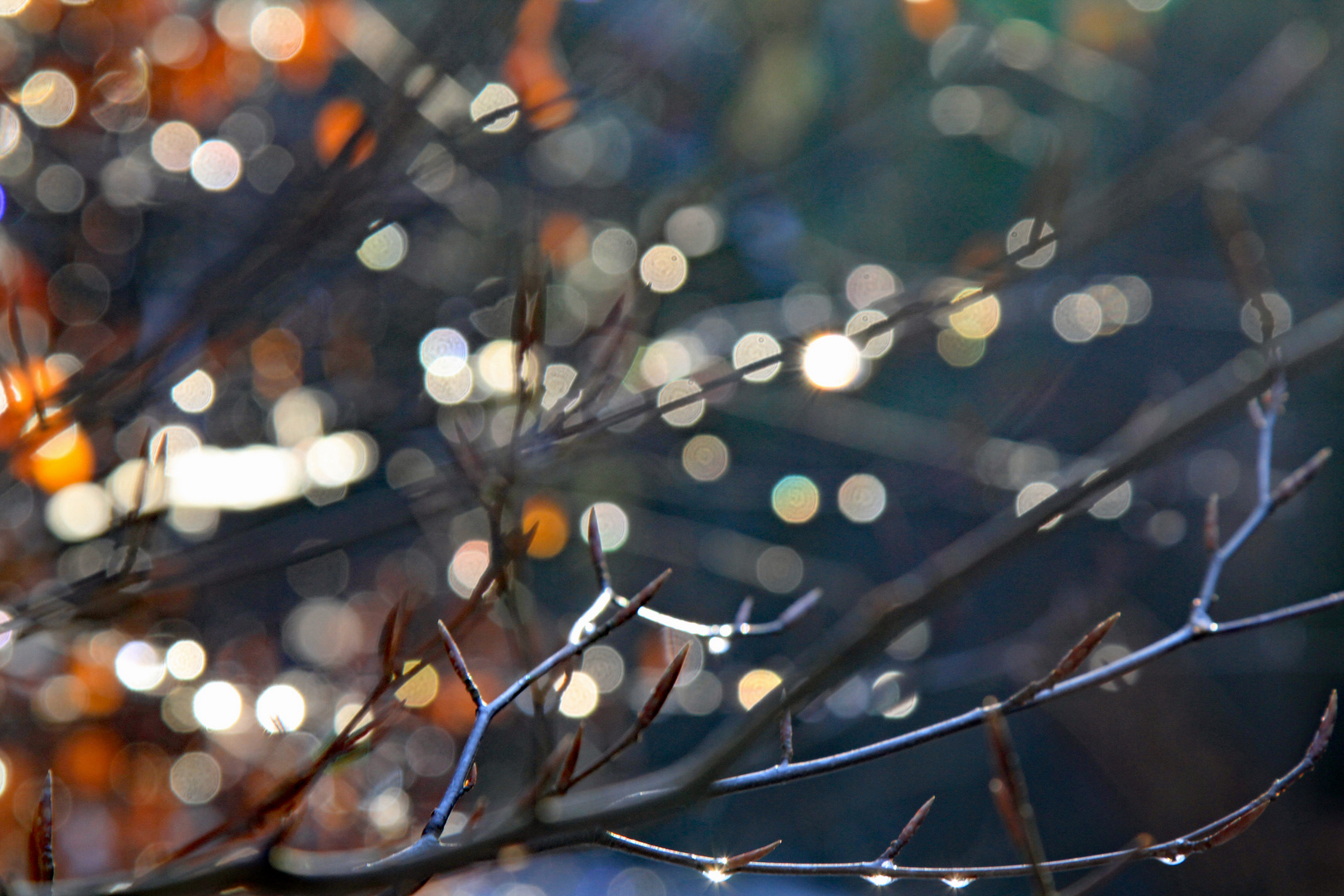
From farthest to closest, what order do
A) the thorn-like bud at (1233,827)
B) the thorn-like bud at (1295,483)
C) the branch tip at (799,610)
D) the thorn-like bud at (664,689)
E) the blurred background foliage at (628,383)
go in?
the blurred background foliage at (628,383), the branch tip at (799,610), the thorn-like bud at (1295,483), the thorn-like bud at (1233,827), the thorn-like bud at (664,689)

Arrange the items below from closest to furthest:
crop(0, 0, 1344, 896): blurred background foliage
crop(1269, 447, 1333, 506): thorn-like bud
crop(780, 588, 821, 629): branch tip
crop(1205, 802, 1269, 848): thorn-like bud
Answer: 1. crop(1205, 802, 1269, 848): thorn-like bud
2. crop(1269, 447, 1333, 506): thorn-like bud
3. crop(780, 588, 821, 629): branch tip
4. crop(0, 0, 1344, 896): blurred background foliage

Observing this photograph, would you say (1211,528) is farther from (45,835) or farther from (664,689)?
(45,835)

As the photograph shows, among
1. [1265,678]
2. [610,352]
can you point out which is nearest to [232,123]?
[610,352]

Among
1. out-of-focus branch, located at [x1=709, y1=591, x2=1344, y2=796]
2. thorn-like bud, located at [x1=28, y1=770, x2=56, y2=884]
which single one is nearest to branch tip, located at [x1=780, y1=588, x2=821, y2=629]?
out-of-focus branch, located at [x1=709, y1=591, x2=1344, y2=796]

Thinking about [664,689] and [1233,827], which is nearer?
[664,689]

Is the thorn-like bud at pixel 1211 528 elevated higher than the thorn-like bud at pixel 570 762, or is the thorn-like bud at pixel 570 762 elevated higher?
the thorn-like bud at pixel 1211 528

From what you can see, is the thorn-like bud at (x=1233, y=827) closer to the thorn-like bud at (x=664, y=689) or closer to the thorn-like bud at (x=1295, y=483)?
the thorn-like bud at (x=1295, y=483)


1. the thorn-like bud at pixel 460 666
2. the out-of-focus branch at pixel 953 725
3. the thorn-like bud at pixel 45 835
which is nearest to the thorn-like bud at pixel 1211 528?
the out-of-focus branch at pixel 953 725

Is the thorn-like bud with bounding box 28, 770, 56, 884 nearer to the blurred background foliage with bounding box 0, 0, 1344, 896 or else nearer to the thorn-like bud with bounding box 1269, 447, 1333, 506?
the blurred background foliage with bounding box 0, 0, 1344, 896

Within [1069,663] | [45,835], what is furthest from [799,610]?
[45,835]
